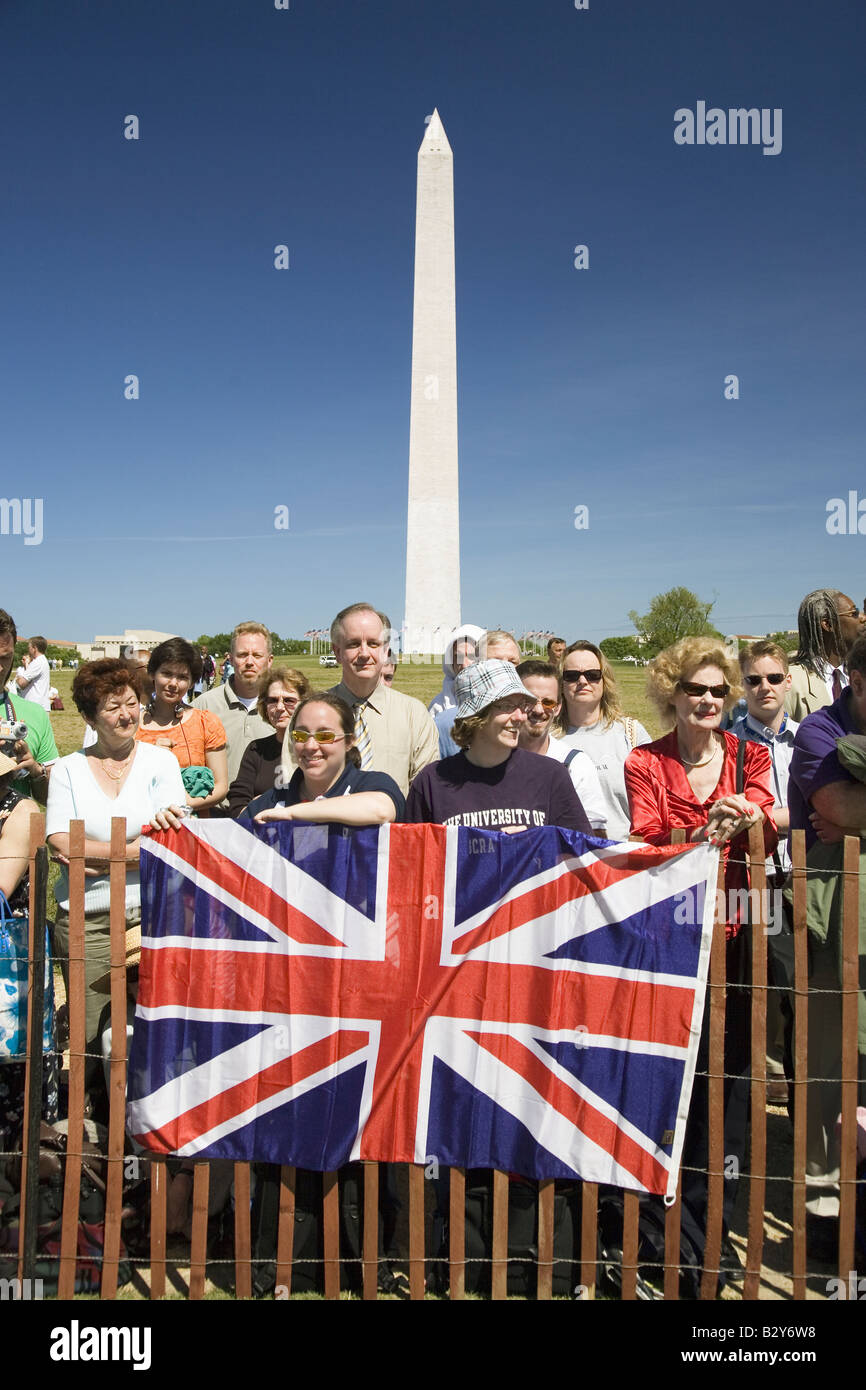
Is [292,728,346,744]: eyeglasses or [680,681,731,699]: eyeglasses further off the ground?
[680,681,731,699]: eyeglasses

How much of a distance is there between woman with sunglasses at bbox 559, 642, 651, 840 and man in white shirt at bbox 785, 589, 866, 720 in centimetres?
89

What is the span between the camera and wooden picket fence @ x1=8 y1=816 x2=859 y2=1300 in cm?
280

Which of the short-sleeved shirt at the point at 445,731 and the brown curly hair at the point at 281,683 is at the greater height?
the brown curly hair at the point at 281,683

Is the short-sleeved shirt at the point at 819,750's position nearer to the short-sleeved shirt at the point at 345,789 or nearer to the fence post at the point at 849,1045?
the fence post at the point at 849,1045

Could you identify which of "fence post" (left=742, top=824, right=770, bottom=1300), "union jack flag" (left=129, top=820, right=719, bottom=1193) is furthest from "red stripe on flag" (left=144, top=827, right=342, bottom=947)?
"fence post" (left=742, top=824, right=770, bottom=1300)

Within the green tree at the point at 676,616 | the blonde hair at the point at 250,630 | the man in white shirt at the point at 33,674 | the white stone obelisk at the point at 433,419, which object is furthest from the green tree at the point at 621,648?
the blonde hair at the point at 250,630

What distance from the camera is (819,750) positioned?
3148 mm

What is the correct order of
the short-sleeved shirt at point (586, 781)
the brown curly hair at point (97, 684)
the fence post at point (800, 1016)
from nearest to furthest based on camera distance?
the fence post at point (800, 1016)
the brown curly hair at point (97, 684)
the short-sleeved shirt at point (586, 781)

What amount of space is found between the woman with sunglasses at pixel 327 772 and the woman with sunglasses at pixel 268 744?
1401 mm

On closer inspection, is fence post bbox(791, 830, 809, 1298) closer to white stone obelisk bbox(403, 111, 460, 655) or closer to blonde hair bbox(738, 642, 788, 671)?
blonde hair bbox(738, 642, 788, 671)

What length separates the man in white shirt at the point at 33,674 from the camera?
12734 mm
